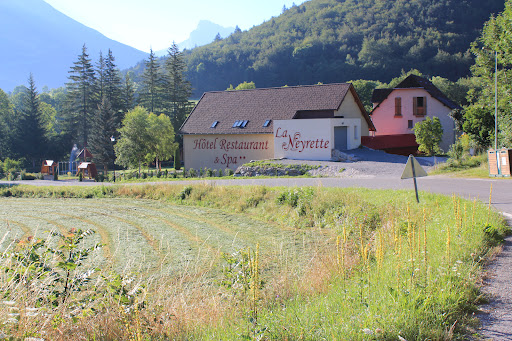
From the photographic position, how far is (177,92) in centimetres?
7175

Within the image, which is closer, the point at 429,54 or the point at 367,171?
the point at 367,171

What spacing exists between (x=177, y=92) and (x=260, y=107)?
3479cm

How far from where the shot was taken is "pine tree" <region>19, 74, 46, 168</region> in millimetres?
64062

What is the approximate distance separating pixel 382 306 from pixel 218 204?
620 inches

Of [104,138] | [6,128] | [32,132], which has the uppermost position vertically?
[6,128]

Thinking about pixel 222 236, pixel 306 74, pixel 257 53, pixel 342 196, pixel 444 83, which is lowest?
pixel 222 236

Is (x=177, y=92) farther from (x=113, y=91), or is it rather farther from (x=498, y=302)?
(x=498, y=302)

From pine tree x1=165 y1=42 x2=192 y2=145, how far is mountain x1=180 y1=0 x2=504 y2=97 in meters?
36.2

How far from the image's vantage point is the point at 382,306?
5367mm

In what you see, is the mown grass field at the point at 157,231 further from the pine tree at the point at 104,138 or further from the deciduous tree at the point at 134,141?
the pine tree at the point at 104,138

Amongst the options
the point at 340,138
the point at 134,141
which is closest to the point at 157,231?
the point at 340,138

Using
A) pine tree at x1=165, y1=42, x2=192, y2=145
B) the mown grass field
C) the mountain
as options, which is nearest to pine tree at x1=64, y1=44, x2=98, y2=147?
pine tree at x1=165, y1=42, x2=192, y2=145

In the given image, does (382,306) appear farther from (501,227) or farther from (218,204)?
(218,204)

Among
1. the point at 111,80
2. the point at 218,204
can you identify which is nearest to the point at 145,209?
the point at 218,204
